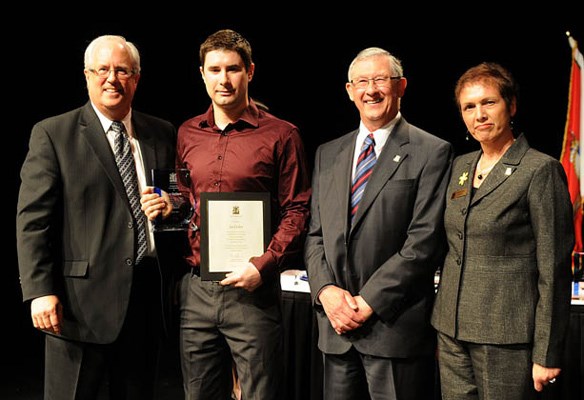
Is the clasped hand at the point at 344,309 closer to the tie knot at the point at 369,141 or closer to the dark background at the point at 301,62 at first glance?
the tie knot at the point at 369,141

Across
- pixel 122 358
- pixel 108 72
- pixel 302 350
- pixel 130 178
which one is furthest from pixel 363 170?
pixel 302 350

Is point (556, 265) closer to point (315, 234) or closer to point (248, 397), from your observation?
point (315, 234)

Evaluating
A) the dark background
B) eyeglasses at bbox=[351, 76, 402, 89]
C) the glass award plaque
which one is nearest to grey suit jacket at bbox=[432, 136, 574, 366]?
eyeglasses at bbox=[351, 76, 402, 89]

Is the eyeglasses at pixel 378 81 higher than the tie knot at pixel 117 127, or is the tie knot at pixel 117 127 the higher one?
the eyeglasses at pixel 378 81

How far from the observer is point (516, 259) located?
2148mm

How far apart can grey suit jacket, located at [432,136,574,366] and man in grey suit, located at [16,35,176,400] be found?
1.20m

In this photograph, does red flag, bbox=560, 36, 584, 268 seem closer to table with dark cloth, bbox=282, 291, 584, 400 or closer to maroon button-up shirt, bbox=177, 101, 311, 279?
table with dark cloth, bbox=282, 291, 584, 400

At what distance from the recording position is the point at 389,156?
2396 mm

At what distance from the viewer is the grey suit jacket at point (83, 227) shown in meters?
2.44

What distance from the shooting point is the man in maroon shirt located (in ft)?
8.13

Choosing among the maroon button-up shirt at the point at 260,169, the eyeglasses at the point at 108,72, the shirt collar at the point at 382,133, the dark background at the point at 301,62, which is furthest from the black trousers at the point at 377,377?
the dark background at the point at 301,62

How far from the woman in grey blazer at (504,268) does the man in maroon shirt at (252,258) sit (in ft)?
2.12

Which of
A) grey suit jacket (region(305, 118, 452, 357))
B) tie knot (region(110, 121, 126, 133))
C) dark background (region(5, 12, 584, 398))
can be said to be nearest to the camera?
grey suit jacket (region(305, 118, 452, 357))

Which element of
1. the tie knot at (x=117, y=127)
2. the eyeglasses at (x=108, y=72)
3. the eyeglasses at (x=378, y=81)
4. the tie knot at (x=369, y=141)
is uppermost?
the eyeglasses at (x=108, y=72)
